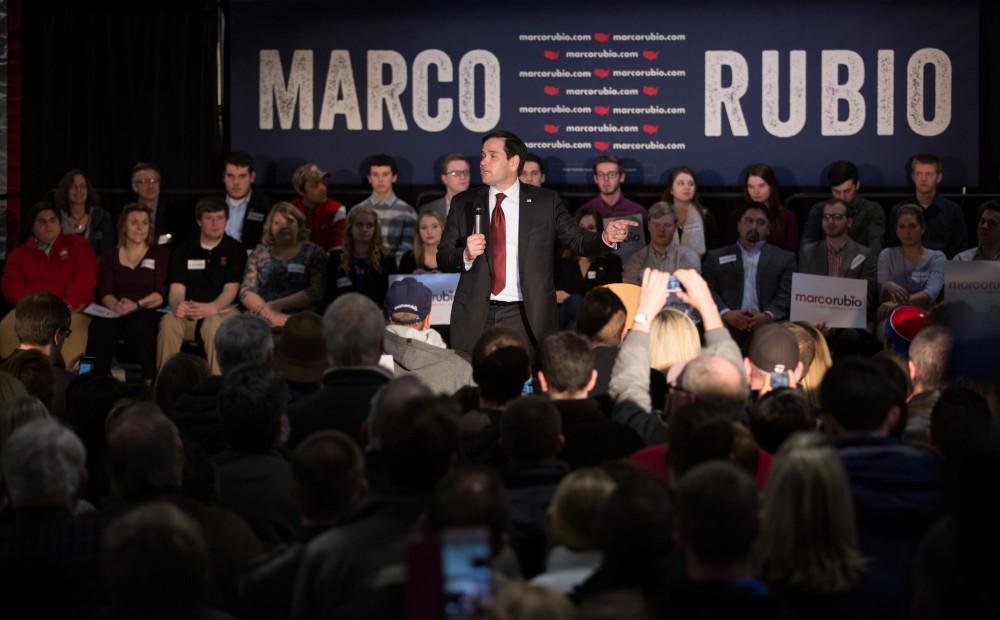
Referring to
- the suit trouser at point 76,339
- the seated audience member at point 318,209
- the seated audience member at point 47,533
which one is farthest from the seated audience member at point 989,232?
the seated audience member at point 47,533

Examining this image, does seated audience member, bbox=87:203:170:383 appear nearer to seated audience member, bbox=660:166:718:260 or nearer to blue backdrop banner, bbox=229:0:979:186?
blue backdrop banner, bbox=229:0:979:186

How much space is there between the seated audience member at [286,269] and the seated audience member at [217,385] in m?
3.42

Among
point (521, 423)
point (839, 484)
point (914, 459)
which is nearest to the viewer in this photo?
point (839, 484)

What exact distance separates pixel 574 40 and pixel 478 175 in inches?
43.2

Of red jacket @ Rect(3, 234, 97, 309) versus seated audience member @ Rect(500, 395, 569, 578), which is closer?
seated audience member @ Rect(500, 395, 569, 578)

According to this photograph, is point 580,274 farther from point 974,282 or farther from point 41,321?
point 41,321

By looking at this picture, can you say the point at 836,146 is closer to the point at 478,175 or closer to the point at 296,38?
the point at 478,175

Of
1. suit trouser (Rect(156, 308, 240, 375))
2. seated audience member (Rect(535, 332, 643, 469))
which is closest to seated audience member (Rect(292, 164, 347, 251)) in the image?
suit trouser (Rect(156, 308, 240, 375))

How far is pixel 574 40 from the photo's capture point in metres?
9.02

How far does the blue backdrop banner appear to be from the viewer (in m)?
8.94

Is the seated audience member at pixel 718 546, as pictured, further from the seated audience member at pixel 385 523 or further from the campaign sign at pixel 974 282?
the campaign sign at pixel 974 282

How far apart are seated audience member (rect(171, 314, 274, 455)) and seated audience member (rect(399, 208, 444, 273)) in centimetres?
347

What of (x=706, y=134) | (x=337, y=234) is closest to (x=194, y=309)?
(x=337, y=234)

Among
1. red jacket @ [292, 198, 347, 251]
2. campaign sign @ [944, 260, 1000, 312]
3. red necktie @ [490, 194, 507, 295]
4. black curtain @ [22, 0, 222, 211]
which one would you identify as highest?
black curtain @ [22, 0, 222, 211]
